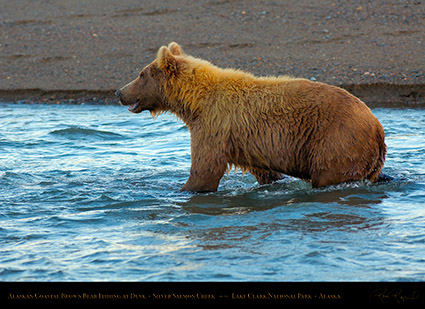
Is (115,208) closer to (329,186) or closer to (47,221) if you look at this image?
(47,221)

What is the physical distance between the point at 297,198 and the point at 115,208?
1.88 metres

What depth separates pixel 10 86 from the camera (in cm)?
1531

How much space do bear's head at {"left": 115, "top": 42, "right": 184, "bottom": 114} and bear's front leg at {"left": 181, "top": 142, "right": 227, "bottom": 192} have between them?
84 centimetres

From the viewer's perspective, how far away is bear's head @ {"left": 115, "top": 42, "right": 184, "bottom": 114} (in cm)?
700

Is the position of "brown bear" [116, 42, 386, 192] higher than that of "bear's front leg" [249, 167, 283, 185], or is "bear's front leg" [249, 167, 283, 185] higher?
"brown bear" [116, 42, 386, 192]

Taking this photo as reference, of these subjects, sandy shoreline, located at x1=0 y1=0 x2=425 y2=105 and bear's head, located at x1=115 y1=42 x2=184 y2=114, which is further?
sandy shoreline, located at x1=0 y1=0 x2=425 y2=105

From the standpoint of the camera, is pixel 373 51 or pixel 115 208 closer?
pixel 115 208

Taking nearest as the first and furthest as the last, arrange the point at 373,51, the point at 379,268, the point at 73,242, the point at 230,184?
the point at 379,268, the point at 73,242, the point at 230,184, the point at 373,51

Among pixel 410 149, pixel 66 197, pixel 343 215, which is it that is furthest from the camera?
pixel 410 149

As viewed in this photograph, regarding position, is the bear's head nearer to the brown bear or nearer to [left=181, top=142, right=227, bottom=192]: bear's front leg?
the brown bear
